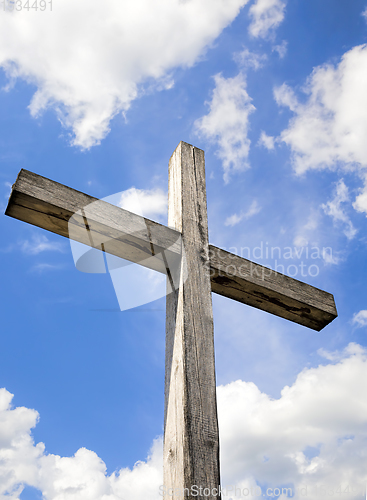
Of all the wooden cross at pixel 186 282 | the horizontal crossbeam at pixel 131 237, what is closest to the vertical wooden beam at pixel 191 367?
the wooden cross at pixel 186 282

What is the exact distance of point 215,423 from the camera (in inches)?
58.9

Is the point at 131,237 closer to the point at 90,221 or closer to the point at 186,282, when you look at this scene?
the point at 90,221

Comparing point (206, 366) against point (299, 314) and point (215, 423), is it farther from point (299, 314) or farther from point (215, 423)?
point (299, 314)

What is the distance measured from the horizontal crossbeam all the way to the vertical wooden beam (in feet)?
0.41

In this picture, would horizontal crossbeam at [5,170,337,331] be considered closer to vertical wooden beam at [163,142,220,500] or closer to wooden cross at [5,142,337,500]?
wooden cross at [5,142,337,500]

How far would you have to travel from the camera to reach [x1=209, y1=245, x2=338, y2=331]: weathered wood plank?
2055 millimetres

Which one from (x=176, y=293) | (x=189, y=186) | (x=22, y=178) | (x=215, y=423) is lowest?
(x=215, y=423)

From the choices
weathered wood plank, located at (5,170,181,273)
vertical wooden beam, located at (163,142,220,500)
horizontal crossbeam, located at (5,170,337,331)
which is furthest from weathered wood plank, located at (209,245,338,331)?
weathered wood plank, located at (5,170,181,273)

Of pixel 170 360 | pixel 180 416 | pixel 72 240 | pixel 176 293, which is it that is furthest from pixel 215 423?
pixel 72 240

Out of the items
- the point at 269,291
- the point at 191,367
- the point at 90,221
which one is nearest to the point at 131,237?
the point at 90,221

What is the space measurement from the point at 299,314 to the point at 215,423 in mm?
991

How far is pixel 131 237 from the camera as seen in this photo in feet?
6.05

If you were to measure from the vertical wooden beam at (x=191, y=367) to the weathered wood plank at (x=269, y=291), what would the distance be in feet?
0.53

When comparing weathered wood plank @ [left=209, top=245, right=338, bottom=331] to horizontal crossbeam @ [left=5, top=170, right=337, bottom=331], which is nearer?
horizontal crossbeam @ [left=5, top=170, right=337, bottom=331]
